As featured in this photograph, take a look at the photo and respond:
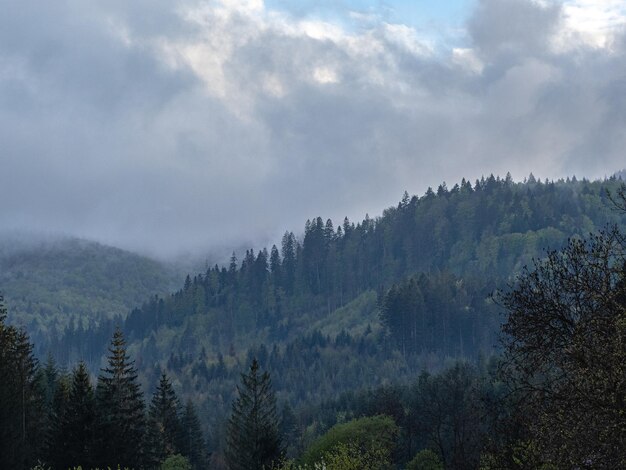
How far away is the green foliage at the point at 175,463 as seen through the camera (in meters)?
117

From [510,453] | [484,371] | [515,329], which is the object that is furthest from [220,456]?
[515,329]

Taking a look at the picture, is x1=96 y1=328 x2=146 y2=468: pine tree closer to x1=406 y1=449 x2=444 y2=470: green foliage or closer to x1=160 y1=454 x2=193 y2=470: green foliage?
x1=160 y1=454 x2=193 y2=470: green foliage

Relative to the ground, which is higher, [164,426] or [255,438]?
[164,426]

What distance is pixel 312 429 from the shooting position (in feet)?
617

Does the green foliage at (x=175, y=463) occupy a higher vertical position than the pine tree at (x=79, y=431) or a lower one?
lower

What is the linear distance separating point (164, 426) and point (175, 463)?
13.9 meters

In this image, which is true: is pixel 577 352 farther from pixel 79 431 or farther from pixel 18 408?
pixel 18 408

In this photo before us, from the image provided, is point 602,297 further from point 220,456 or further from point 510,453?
point 220,456

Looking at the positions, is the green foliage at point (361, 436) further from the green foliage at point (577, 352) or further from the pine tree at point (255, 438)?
the green foliage at point (577, 352)

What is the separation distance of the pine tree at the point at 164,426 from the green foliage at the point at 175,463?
11.6 ft

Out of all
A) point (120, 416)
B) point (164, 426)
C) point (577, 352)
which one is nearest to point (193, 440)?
point (164, 426)

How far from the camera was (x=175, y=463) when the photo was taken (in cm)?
11875

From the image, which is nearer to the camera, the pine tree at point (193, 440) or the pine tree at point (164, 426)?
the pine tree at point (164, 426)

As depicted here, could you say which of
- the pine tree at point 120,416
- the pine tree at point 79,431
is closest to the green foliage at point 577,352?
the pine tree at point 79,431
